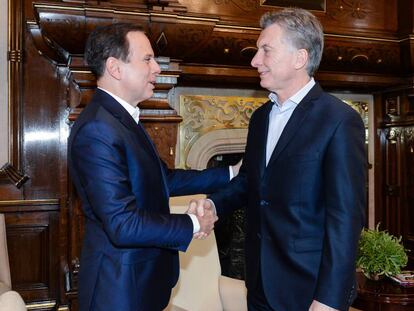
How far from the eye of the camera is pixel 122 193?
1476 mm

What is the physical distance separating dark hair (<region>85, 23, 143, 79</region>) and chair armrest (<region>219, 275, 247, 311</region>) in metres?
1.32

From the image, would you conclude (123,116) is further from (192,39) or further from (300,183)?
(192,39)

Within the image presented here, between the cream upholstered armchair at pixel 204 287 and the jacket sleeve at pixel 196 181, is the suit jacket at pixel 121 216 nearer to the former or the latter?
the jacket sleeve at pixel 196 181

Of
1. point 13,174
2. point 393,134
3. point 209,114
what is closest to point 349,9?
point 393,134

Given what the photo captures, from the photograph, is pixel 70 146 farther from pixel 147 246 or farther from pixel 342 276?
pixel 342 276

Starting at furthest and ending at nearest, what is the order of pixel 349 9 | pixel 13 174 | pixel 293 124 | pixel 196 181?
pixel 349 9 → pixel 13 174 → pixel 196 181 → pixel 293 124

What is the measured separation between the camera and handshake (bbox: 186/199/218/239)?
1.68m

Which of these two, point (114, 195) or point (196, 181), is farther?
point (196, 181)

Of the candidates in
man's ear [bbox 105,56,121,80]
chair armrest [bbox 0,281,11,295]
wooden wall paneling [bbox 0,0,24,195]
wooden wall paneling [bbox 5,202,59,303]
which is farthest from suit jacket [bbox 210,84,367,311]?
wooden wall paneling [bbox 0,0,24,195]

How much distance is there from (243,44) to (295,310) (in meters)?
2.03

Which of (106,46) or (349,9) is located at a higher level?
(349,9)

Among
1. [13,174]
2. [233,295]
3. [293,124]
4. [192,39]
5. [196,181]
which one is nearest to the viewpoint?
[293,124]

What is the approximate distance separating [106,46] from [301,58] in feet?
2.29

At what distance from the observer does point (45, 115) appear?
309 cm
